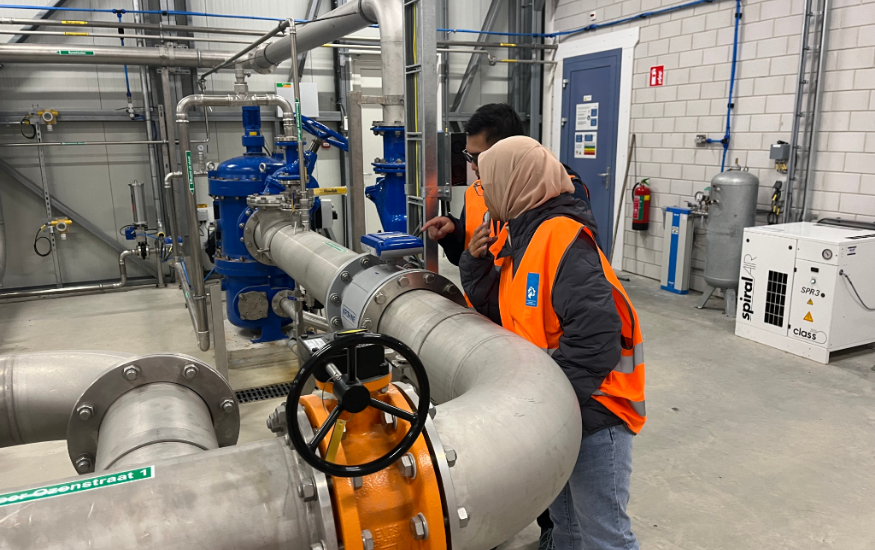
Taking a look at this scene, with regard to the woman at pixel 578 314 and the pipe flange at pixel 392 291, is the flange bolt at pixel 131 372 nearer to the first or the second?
the pipe flange at pixel 392 291

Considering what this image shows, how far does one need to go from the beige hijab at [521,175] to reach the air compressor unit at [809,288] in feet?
9.75

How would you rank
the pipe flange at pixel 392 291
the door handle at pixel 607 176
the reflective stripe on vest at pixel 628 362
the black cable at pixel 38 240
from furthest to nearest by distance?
the door handle at pixel 607 176
the black cable at pixel 38 240
the pipe flange at pixel 392 291
the reflective stripe on vest at pixel 628 362

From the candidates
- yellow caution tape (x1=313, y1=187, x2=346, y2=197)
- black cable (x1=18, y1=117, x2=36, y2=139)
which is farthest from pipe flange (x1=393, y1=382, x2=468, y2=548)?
black cable (x1=18, y1=117, x2=36, y2=139)

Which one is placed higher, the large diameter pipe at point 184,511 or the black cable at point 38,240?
the large diameter pipe at point 184,511

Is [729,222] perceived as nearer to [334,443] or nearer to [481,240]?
[481,240]

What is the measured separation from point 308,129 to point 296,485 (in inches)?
134

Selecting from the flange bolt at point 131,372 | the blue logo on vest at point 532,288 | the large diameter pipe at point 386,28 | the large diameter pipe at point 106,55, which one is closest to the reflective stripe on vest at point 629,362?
the blue logo on vest at point 532,288

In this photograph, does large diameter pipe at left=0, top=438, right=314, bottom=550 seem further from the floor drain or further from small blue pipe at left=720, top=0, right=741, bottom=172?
small blue pipe at left=720, top=0, right=741, bottom=172

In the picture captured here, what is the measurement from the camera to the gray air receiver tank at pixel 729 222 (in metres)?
4.56

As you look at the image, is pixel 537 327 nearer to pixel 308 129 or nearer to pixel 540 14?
pixel 308 129

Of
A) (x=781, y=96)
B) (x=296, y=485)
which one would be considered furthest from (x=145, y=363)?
(x=781, y=96)

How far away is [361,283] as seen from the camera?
166cm

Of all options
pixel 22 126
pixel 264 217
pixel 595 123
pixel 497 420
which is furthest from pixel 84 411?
pixel 595 123

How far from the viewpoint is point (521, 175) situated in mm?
1424
